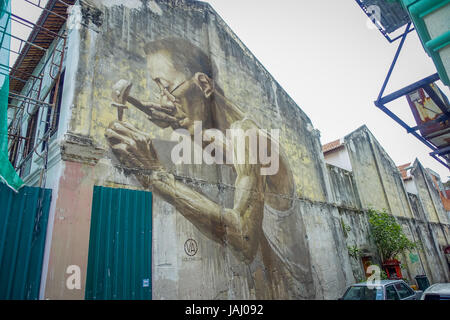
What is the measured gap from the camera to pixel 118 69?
668cm

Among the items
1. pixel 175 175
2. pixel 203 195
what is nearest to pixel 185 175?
pixel 175 175

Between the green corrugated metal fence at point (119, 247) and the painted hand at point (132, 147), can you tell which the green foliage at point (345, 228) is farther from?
the green corrugated metal fence at point (119, 247)

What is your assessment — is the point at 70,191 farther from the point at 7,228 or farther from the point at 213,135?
the point at 213,135

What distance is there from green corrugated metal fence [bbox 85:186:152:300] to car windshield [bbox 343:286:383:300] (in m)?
5.15

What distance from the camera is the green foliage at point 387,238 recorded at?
1259 cm

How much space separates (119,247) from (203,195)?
244cm

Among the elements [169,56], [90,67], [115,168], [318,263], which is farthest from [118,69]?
[318,263]

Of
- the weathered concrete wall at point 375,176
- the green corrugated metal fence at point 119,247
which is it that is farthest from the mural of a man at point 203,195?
the weathered concrete wall at point 375,176

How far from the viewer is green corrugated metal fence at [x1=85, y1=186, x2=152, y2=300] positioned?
4969 mm

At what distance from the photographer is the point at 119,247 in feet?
17.4

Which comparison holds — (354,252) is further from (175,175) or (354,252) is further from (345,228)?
(175,175)

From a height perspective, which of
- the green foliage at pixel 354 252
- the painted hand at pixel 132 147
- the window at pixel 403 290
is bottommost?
the window at pixel 403 290
